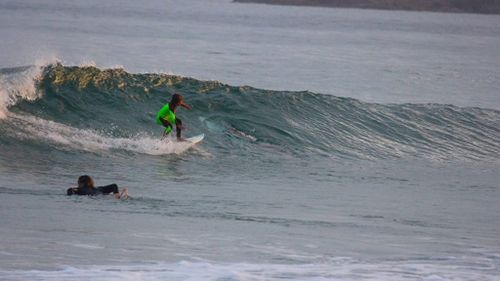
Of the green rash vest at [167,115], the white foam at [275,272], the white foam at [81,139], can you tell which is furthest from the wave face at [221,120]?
the white foam at [275,272]

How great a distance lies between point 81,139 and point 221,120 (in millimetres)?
4293

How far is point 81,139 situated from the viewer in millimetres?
17781

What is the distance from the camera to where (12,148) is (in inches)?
666

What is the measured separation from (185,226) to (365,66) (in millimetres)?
35559

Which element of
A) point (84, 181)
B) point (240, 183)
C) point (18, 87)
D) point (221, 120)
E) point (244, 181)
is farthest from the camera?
point (221, 120)

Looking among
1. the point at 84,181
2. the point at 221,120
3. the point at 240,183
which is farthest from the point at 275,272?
the point at 221,120

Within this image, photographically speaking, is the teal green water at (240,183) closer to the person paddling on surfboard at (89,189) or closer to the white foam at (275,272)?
the white foam at (275,272)

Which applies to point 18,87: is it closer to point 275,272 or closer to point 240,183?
point 240,183

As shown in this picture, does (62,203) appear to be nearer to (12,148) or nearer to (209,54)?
(12,148)

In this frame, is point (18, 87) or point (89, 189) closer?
point (89, 189)

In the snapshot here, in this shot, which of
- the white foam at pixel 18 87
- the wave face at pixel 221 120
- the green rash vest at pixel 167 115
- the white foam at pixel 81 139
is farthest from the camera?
the white foam at pixel 18 87

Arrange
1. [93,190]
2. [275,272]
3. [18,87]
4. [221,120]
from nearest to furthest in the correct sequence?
[275,272]
[93,190]
[18,87]
[221,120]

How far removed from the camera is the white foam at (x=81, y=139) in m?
17.3

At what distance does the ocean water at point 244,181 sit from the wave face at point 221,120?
48 millimetres
